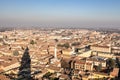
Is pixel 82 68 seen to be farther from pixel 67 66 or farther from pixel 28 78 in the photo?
pixel 28 78

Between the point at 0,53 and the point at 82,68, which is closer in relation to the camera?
the point at 82,68

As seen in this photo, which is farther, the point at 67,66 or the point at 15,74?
the point at 67,66

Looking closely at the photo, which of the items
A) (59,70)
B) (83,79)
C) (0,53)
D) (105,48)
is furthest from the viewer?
(105,48)

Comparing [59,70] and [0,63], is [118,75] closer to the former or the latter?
[59,70]

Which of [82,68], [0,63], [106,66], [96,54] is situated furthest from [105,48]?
[0,63]

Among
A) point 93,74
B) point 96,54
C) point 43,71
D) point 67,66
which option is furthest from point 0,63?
point 96,54

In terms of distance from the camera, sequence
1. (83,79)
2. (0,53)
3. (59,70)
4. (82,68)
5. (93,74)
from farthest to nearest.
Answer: (0,53) → (82,68) → (59,70) → (93,74) → (83,79)

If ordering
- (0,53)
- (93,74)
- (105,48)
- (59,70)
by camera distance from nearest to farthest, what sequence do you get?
(93,74) < (59,70) < (0,53) < (105,48)

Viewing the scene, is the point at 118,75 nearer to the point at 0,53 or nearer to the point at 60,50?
the point at 60,50
